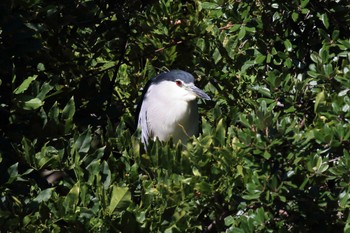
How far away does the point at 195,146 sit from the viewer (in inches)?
127

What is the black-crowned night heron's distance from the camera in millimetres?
4578

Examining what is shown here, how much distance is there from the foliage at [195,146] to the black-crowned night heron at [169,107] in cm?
62

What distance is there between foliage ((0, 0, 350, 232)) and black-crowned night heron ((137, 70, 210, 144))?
0.62 m

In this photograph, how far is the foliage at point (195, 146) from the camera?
9.50 ft

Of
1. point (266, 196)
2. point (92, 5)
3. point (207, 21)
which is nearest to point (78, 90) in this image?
point (92, 5)

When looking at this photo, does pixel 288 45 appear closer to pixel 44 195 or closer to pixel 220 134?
pixel 220 134

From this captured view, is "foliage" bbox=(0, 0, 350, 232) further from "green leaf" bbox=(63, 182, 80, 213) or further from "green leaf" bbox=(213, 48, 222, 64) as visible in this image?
"green leaf" bbox=(213, 48, 222, 64)

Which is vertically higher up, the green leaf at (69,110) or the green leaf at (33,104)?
the green leaf at (33,104)

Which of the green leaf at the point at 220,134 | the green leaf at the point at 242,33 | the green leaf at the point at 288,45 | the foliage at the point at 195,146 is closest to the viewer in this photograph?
the foliage at the point at 195,146

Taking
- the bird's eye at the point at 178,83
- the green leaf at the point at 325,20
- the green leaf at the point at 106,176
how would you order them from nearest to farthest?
the green leaf at the point at 106,176
the green leaf at the point at 325,20
the bird's eye at the point at 178,83

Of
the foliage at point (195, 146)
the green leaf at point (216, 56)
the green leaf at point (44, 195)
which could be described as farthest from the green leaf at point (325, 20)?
the green leaf at point (44, 195)

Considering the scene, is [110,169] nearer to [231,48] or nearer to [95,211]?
[95,211]

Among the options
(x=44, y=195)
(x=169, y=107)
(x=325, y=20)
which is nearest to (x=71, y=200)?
(x=44, y=195)

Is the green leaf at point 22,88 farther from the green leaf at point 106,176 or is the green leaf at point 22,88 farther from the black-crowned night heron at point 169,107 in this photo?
the black-crowned night heron at point 169,107
